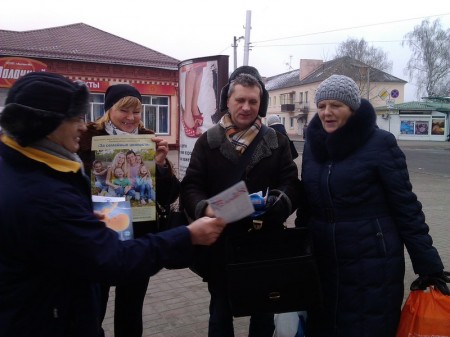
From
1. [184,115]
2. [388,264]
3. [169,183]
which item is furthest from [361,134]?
[184,115]

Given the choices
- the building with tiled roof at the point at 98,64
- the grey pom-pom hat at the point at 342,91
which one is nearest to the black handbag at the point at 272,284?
the grey pom-pom hat at the point at 342,91

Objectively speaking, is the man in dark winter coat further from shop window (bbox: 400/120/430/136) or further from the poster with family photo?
shop window (bbox: 400/120/430/136)

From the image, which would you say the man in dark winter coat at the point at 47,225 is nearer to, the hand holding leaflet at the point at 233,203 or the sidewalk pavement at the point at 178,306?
the hand holding leaflet at the point at 233,203

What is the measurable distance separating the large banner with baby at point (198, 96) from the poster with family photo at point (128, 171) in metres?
2.73

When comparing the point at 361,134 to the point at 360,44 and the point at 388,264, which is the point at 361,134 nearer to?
the point at 388,264

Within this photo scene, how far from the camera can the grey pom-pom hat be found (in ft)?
8.25

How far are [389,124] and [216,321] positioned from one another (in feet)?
158

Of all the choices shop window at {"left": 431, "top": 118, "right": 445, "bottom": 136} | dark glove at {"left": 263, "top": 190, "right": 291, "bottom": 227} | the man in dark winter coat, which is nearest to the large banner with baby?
dark glove at {"left": 263, "top": 190, "right": 291, "bottom": 227}

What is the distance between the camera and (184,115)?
6.00 meters

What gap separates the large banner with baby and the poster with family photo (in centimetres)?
273

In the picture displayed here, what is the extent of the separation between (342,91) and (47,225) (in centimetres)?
174

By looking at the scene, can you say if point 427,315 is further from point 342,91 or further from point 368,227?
point 342,91

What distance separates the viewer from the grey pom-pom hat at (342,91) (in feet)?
8.25

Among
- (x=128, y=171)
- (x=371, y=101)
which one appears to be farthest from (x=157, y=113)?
(x=371, y=101)
